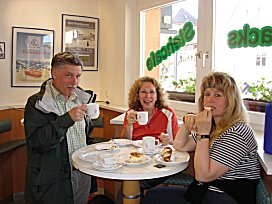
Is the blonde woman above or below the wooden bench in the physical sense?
above

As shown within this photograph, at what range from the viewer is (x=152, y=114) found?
2699 mm

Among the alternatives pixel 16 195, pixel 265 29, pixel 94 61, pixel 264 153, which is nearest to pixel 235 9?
pixel 265 29

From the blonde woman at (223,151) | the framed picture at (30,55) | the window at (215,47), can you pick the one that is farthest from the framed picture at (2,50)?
the blonde woman at (223,151)

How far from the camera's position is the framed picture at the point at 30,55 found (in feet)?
12.0

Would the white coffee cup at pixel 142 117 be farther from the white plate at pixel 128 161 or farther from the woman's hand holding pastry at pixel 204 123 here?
the woman's hand holding pastry at pixel 204 123

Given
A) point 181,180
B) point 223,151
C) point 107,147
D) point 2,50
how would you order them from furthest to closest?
point 2,50 → point 181,180 → point 107,147 → point 223,151

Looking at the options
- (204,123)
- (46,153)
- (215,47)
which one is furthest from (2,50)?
(204,123)

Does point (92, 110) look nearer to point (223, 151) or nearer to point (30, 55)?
point (223, 151)

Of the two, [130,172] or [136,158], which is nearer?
[130,172]

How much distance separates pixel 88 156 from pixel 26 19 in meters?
2.36

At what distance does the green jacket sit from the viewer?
195cm

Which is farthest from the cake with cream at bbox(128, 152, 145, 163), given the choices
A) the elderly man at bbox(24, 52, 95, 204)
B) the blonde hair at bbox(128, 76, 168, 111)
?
the blonde hair at bbox(128, 76, 168, 111)

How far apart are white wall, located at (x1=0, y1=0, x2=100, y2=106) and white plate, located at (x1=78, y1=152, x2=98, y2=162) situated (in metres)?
2.00

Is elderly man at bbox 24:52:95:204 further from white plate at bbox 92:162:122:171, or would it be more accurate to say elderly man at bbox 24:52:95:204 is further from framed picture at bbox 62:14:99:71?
framed picture at bbox 62:14:99:71
